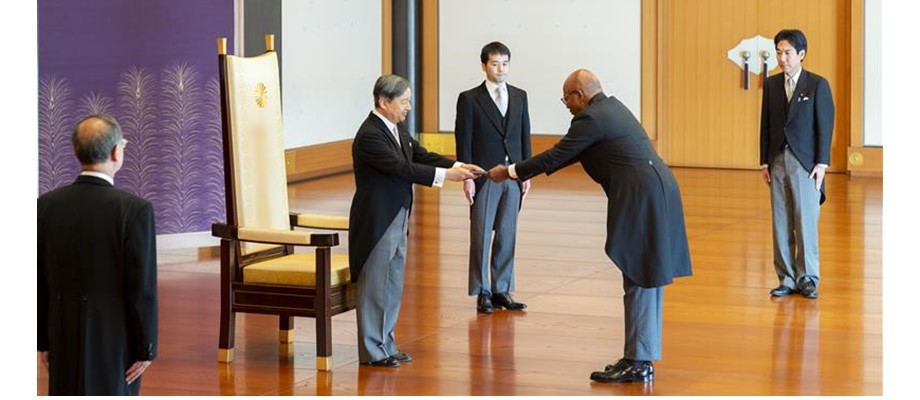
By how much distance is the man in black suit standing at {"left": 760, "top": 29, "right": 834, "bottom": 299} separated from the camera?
288 inches

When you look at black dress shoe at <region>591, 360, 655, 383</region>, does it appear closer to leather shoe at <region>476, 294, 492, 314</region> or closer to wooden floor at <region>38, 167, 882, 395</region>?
wooden floor at <region>38, 167, 882, 395</region>

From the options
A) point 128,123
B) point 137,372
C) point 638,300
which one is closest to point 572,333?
point 638,300

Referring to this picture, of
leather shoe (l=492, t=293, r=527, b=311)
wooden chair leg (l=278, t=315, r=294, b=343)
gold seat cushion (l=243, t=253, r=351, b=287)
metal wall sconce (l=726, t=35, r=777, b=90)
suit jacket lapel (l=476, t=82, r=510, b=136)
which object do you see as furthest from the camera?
metal wall sconce (l=726, t=35, r=777, b=90)

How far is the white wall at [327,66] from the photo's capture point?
40.6 ft

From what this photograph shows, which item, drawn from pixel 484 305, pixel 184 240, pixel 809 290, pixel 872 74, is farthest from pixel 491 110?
pixel 872 74

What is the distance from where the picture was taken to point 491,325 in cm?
669

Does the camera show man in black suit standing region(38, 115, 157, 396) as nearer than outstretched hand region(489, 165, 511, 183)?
Yes

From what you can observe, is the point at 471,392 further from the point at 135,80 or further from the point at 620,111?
Answer: the point at 135,80

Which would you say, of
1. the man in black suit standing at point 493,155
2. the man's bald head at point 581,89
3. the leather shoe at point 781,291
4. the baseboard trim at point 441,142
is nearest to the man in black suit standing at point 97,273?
the man's bald head at point 581,89

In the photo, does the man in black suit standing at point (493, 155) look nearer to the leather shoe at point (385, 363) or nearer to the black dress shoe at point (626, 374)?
the leather shoe at point (385, 363)

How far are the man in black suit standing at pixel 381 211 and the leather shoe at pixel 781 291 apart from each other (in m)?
2.39

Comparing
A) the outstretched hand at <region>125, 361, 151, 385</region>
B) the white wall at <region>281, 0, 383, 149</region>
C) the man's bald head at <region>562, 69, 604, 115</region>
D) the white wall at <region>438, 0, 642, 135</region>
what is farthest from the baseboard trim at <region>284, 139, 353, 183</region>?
the outstretched hand at <region>125, 361, 151, 385</region>

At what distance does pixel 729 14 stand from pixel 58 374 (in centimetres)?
1077

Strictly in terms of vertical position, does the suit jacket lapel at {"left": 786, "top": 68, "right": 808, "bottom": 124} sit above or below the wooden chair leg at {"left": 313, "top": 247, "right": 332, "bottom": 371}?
above
